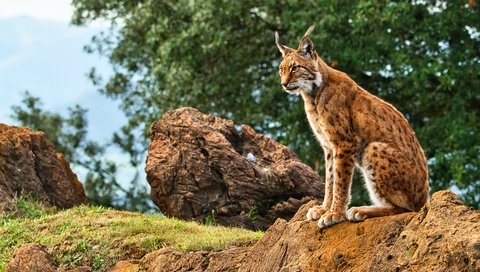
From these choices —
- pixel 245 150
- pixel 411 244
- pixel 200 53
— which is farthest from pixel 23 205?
pixel 200 53

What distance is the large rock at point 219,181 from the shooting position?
51.6ft

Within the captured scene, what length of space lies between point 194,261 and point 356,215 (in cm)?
→ 236

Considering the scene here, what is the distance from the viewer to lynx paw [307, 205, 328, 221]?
11.0 m

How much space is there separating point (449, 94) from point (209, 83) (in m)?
6.06

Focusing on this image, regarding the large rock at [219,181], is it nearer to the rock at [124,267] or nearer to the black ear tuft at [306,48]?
the rock at [124,267]

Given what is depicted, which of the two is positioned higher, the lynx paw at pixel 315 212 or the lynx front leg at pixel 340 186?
the lynx front leg at pixel 340 186

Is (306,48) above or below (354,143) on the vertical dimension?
above

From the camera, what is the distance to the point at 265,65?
94.9ft

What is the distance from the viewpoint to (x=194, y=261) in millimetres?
12086

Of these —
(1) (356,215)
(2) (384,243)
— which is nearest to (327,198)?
(1) (356,215)

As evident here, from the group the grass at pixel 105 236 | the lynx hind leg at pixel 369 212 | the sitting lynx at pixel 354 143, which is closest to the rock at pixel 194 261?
the grass at pixel 105 236

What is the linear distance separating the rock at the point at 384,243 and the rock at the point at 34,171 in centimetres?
623

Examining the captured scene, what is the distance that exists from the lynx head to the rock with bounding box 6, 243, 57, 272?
401 centimetres

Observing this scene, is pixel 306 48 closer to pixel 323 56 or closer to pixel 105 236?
pixel 105 236
